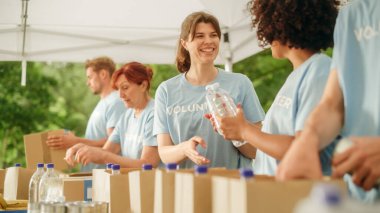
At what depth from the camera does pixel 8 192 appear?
12.6 ft

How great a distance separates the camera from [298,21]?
1.89 meters

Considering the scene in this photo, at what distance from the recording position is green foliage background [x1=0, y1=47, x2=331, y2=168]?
1210cm

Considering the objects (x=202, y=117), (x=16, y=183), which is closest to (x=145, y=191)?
(x=202, y=117)

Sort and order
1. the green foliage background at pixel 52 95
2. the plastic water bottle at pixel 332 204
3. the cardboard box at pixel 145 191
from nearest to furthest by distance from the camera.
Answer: the plastic water bottle at pixel 332 204
the cardboard box at pixel 145 191
the green foliage background at pixel 52 95

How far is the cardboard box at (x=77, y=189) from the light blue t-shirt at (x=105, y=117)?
1.62 m

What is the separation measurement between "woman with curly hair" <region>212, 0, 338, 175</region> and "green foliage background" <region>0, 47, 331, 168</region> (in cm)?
985

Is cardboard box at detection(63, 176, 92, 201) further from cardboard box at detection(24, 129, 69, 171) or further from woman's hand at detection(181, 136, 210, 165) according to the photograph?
cardboard box at detection(24, 129, 69, 171)

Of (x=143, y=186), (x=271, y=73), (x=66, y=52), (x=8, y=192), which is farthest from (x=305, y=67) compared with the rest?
(x=271, y=73)

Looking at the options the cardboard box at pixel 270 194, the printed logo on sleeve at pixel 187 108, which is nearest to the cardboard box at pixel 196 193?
the cardboard box at pixel 270 194

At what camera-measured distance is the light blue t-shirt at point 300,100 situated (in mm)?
1835

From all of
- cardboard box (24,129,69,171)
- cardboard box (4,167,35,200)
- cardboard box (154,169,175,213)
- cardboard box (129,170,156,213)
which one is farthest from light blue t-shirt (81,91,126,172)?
cardboard box (154,169,175,213)

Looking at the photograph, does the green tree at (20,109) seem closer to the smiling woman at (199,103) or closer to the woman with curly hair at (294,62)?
the smiling woman at (199,103)

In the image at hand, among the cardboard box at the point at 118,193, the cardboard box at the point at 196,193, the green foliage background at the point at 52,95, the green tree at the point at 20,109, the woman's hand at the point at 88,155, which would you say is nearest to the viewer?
the cardboard box at the point at 196,193

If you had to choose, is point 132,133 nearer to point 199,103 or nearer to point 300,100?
point 199,103
